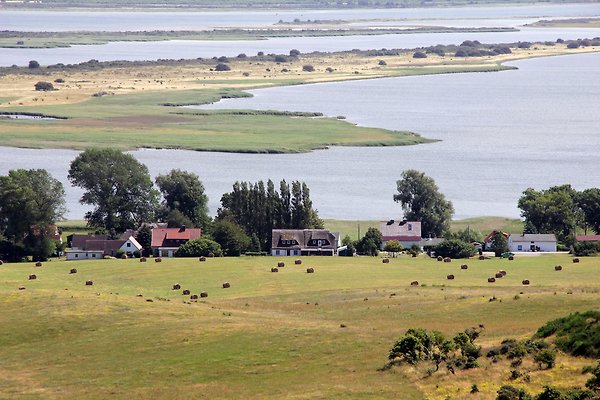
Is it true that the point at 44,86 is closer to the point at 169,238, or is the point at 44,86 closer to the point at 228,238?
the point at 169,238

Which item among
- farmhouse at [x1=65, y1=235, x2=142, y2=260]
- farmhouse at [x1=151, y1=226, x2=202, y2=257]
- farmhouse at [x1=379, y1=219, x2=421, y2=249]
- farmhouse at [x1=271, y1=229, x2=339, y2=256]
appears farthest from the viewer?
farmhouse at [x1=379, y1=219, x2=421, y2=249]

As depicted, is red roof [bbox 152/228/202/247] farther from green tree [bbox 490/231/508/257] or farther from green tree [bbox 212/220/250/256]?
green tree [bbox 490/231/508/257]

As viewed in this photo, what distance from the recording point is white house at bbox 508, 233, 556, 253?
87250mm

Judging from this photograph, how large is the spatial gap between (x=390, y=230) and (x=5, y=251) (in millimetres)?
25376

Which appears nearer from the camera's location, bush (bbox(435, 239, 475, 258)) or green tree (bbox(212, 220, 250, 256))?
bush (bbox(435, 239, 475, 258))

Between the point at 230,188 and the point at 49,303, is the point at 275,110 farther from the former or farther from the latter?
the point at 49,303

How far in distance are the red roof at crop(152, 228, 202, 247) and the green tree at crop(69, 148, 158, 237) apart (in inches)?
193

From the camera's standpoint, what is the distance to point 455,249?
8288cm

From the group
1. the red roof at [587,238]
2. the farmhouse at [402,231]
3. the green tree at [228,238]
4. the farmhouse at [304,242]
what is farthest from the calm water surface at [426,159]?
the green tree at [228,238]

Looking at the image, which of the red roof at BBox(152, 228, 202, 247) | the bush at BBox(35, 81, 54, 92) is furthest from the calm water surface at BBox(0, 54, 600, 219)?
the bush at BBox(35, 81, 54, 92)

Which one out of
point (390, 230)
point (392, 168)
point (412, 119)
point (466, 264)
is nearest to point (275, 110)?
point (412, 119)

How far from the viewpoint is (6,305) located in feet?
197

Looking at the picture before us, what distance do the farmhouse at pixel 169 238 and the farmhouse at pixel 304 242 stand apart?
527 centimetres

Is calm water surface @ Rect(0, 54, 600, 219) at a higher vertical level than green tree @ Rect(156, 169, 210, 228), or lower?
higher
